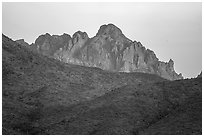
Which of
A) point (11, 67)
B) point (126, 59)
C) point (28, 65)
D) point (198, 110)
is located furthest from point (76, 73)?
point (126, 59)

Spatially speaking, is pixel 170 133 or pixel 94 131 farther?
pixel 94 131

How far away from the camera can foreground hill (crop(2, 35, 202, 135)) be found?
1324 inches

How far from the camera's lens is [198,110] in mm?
35875

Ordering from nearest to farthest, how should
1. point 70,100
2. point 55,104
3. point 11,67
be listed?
point 55,104
point 70,100
point 11,67

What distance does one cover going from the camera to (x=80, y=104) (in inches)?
1706

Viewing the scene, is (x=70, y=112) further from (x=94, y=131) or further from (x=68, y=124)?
(x=94, y=131)

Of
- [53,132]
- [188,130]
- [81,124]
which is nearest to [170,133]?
[188,130]

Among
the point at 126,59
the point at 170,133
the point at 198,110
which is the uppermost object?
the point at 126,59

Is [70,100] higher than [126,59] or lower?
lower

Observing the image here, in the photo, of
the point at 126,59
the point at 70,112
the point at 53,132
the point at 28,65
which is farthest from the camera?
the point at 126,59

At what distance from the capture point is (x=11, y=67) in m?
53.9

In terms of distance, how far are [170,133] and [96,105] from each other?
14803 mm

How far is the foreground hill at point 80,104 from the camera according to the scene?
3362cm

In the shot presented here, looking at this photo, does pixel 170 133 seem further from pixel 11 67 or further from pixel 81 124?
pixel 11 67
